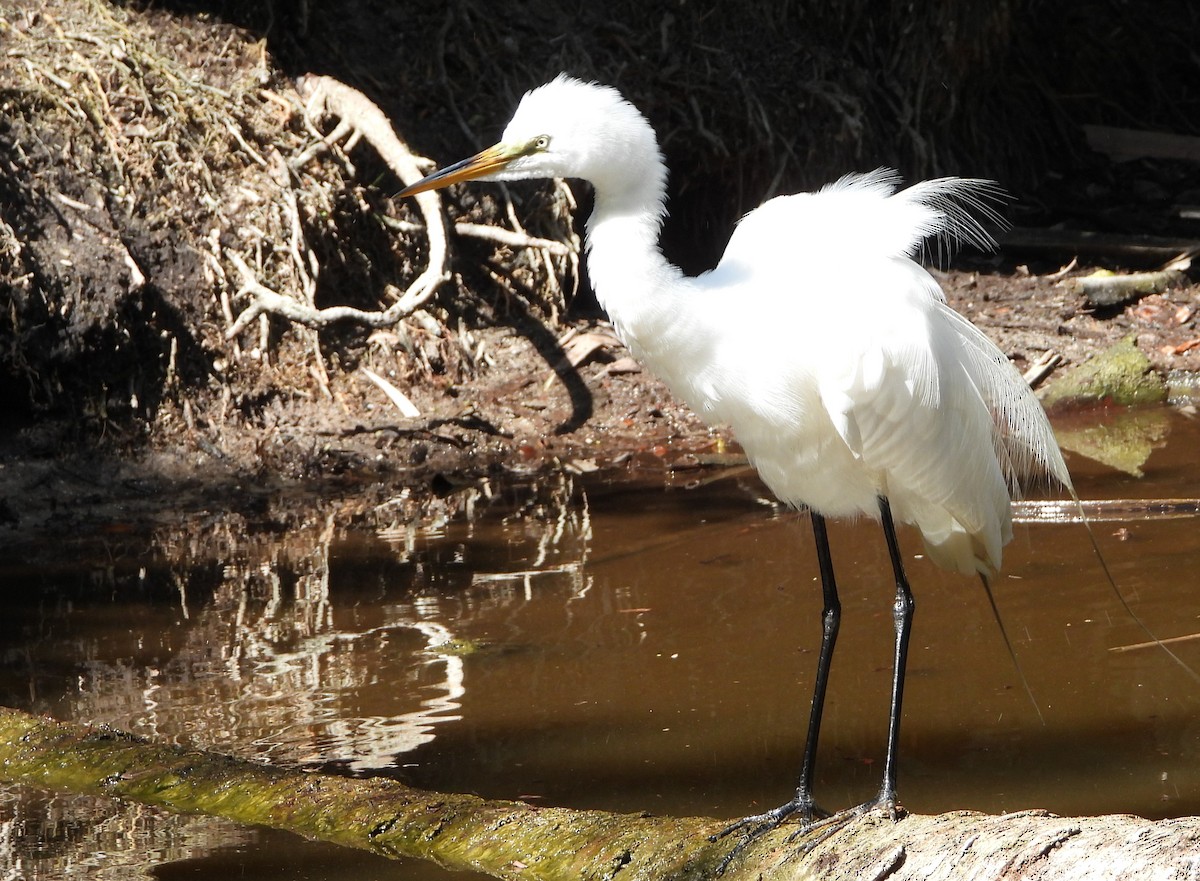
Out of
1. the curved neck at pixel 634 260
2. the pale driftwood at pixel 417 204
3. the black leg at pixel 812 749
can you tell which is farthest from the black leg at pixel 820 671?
the pale driftwood at pixel 417 204

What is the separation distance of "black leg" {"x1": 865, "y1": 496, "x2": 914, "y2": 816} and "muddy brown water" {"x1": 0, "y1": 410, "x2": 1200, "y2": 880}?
0.33 meters

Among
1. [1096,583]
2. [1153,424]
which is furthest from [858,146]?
[1096,583]

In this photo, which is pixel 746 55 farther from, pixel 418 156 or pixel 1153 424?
pixel 1153 424

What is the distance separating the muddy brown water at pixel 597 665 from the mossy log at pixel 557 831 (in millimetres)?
171

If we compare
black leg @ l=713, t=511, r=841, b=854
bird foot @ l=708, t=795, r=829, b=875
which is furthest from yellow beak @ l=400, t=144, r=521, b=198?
bird foot @ l=708, t=795, r=829, b=875

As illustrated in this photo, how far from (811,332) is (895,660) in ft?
2.93

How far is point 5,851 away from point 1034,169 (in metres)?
9.88

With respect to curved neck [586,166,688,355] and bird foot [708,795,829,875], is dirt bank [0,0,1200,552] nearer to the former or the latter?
curved neck [586,166,688,355]

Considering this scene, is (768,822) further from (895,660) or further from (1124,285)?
(1124,285)

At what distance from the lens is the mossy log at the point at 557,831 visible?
2197mm

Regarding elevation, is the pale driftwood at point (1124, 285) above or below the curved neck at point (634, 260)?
above

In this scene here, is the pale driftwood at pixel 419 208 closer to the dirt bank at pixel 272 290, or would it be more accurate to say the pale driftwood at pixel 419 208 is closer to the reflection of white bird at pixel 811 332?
the dirt bank at pixel 272 290

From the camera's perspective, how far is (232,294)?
754 centimetres

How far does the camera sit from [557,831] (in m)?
2.80
